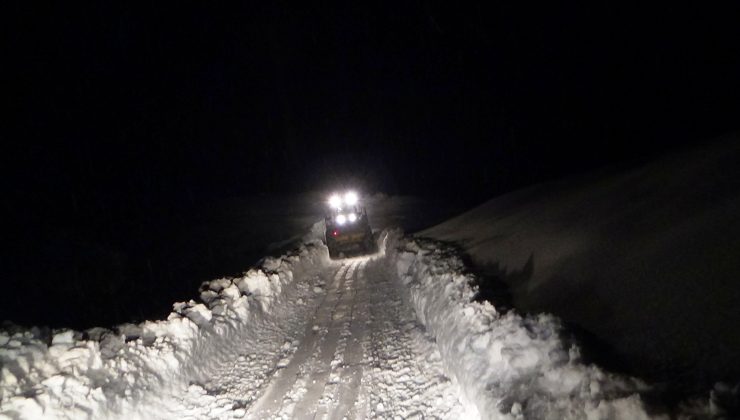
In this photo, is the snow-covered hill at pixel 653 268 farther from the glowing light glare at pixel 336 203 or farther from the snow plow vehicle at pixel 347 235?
the glowing light glare at pixel 336 203

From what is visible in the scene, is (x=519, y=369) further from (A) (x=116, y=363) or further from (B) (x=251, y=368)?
(A) (x=116, y=363)

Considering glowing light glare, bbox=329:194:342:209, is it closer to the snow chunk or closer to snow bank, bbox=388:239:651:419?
the snow chunk

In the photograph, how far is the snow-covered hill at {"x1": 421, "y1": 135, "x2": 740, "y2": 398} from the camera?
4281mm

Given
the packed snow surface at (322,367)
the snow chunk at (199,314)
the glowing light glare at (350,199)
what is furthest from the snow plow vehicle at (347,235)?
the snow chunk at (199,314)

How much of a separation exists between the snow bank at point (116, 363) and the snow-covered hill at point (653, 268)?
5.10 metres

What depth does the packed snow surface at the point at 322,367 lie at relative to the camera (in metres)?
4.48

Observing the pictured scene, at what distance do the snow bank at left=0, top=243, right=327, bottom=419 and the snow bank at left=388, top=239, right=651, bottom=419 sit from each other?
3.73 metres

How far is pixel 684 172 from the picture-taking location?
9.20 m

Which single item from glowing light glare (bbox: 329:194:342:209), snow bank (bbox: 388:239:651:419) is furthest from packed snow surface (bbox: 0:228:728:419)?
glowing light glare (bbox: 329:194:342:209)

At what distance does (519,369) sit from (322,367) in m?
3.09

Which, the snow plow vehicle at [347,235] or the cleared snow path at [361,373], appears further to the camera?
Result: the snow plow vehicle at [347,235]

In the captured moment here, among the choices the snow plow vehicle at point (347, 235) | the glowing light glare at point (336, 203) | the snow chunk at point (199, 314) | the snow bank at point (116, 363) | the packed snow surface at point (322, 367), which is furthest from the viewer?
the glowing light glare at point (336, 203)

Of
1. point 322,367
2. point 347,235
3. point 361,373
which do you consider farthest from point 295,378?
point 347,235

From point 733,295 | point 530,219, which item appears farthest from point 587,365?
point 530,219
